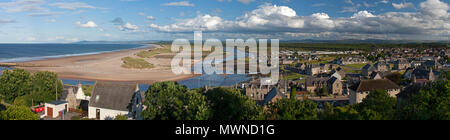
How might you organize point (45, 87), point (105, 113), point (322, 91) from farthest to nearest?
point (322, 91) < point (45, 87) < point (105, 113)

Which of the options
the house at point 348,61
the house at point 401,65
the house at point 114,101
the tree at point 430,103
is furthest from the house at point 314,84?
the house at point 348,61

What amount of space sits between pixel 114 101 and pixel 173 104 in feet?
33.9

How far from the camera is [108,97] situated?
102ft

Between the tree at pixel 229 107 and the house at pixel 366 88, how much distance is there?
27238 mm

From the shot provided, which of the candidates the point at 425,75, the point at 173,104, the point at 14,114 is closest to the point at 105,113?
the point at 14,114

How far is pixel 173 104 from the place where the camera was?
76.6 ft

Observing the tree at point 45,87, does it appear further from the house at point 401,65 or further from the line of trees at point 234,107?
the house at point 401,65

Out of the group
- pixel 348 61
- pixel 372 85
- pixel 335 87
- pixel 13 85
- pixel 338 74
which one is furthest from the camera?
pixel 348 61

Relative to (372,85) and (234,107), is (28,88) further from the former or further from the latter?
(372,85)

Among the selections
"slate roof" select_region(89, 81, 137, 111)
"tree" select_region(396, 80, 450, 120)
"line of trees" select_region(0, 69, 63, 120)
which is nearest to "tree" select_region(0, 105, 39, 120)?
"slate roof" select_region(89, 81, 137, 111)

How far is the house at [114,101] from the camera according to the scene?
29.9m

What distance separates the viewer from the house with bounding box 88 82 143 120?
29.9 m
